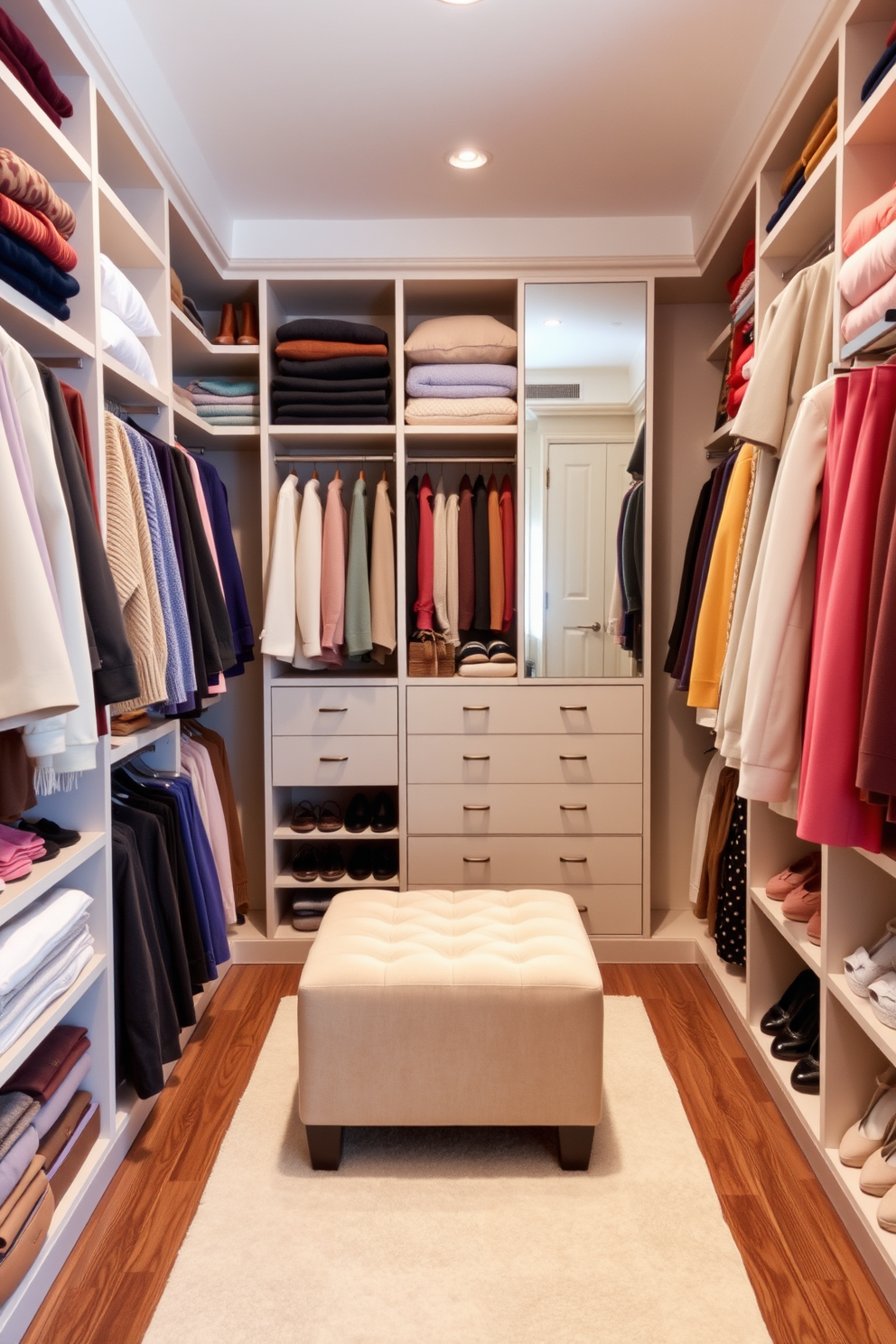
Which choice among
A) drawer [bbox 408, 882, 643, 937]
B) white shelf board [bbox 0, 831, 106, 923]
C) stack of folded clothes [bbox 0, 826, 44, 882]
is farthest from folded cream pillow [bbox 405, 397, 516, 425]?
stack of folded clothes [bbox 0, 826, 44, 882]

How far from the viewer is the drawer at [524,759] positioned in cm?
322

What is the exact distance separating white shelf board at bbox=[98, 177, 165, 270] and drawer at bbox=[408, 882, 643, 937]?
2133 mm

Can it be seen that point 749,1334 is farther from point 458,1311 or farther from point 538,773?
point 538,773

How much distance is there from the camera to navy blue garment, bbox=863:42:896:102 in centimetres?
164

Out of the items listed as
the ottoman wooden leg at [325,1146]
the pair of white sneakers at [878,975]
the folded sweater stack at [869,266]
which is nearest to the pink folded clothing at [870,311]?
the folded sweater stack at [869,266]

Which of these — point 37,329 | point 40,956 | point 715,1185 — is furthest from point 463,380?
point 715,1185

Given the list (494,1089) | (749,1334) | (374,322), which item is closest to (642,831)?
(494,1089)

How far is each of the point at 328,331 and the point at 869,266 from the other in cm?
195

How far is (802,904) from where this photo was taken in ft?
7.18

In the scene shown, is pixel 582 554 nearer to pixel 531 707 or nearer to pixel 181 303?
pixel 531 707

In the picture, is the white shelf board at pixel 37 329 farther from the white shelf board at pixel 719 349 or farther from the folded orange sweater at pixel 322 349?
the white shelf board at pixel 719 349

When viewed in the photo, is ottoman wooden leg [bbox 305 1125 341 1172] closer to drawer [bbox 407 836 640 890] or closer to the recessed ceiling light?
drawer [bbox 407 836 640 890]

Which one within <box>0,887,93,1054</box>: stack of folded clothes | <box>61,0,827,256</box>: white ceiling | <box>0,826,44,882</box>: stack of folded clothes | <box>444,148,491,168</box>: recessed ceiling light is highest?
<box>61,0,827,256</box>: white ceiling

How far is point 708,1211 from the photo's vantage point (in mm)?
1837
